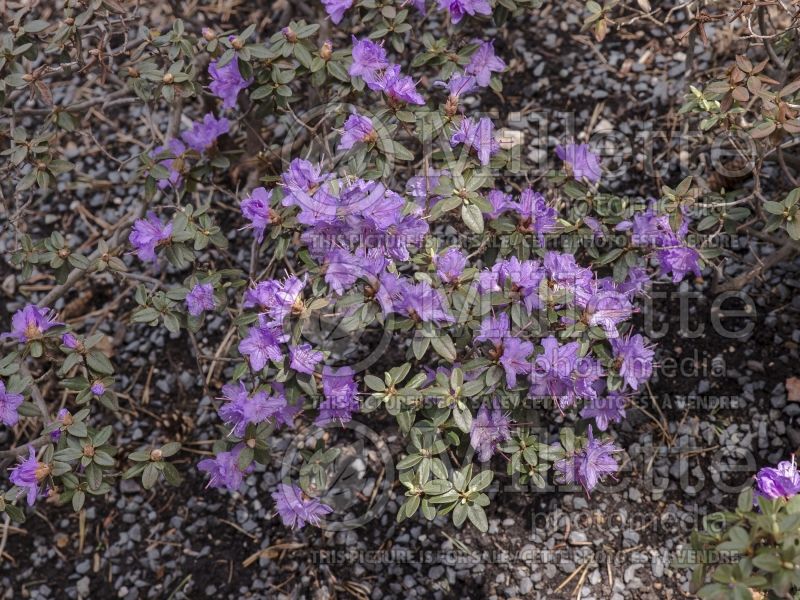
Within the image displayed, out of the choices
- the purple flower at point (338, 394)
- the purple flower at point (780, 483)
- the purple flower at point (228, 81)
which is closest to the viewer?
the purple flower at point (780, 483)

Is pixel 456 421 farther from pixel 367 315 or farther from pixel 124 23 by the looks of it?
pixel 124 23

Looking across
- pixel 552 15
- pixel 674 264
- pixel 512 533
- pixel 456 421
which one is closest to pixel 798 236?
pixel 674 264

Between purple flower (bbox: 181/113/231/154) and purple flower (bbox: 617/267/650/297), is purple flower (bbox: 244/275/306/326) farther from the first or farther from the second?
purple flower (bbox: 617/267/650/297)

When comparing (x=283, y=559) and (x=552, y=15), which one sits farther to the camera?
(x=552, y=15)

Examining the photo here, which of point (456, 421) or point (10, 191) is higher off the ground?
point (456, 421)

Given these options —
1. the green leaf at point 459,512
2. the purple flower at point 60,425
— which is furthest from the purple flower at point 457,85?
the purple flower at point 60,425

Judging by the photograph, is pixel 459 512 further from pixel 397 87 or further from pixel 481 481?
pixel 397 87

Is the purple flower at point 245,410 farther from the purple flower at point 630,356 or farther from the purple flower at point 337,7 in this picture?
the purple flower at point 337,7

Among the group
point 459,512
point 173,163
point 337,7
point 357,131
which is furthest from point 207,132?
point 459,512

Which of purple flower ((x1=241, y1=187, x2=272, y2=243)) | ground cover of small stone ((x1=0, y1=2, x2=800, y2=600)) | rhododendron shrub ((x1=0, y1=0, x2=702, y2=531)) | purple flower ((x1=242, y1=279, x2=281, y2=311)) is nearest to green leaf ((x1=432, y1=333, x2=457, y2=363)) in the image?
rhododendron shrub ((x1=0, y1=0, x2=702, y2=531))
